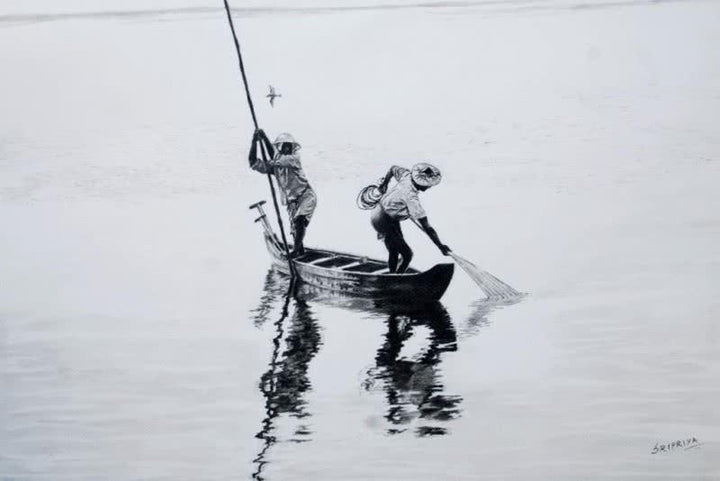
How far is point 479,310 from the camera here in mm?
3242

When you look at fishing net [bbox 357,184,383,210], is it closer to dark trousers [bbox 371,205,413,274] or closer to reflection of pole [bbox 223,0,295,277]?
dark trousers [bbox 371,205,413,274]

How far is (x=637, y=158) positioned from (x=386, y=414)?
121cm

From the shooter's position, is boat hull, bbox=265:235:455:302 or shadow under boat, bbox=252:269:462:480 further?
boat hull, bbox=265:235:455:302

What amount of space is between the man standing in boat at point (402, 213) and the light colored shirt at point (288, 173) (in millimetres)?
274

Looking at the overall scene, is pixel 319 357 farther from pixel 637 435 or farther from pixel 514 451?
pixel 637 435

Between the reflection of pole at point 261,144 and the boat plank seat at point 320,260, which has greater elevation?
the reflection of pole at point 261,144

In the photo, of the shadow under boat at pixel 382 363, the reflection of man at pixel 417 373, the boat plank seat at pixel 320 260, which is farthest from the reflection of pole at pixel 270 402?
the reflection of man at pixel 417 373

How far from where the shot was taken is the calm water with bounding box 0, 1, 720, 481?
10.3 ft

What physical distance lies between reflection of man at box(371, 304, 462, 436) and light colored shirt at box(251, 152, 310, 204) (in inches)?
21.1

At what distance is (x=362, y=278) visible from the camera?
11.1 feet

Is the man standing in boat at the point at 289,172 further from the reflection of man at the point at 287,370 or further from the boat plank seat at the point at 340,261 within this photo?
the reflection of man at the point at 287,370

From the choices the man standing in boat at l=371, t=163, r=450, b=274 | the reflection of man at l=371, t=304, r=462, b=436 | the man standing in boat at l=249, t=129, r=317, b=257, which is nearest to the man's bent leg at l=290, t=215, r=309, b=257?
the man standing in boat at l=249, t=129, r=317, b=257

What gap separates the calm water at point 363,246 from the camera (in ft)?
10.3

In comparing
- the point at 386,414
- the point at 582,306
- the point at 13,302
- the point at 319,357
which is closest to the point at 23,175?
the point at 13,302
